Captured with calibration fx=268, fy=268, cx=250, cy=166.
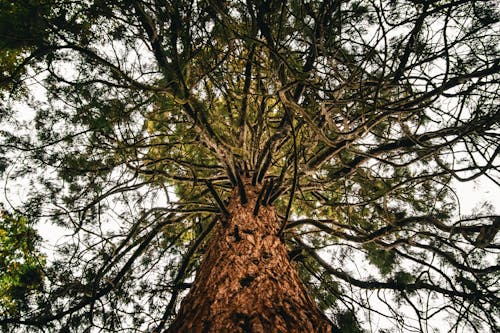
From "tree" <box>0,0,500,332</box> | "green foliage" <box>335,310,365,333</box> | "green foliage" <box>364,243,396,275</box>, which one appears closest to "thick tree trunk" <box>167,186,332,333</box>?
"tree" <box>0,0,500,332</box>

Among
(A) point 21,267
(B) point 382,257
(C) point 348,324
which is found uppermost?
(B) point 382,257

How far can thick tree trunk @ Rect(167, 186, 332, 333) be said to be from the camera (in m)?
1.00

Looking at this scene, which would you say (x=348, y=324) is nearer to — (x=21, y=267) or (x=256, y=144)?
(x=256, y=144)

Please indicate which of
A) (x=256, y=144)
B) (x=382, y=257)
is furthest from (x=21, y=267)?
(x=382, y=257)

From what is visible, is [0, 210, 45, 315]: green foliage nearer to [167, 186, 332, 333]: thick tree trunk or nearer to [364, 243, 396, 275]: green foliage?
[167, 186, 332, 333]: thick tree trunk

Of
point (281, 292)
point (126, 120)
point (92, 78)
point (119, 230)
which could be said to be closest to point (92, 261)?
point (119, 230)

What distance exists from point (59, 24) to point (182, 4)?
0.74 m

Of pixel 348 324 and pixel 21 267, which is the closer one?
pixel 348 324

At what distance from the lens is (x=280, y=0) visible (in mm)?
1754

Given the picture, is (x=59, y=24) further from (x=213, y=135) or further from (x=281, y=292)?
(x=281, y=292)

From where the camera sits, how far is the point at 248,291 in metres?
1.19

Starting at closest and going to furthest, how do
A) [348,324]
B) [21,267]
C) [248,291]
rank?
1. [248,291]
2. [348,324]
3. [21,267]

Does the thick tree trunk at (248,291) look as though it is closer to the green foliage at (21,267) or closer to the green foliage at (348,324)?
the green foliage at (348,324)

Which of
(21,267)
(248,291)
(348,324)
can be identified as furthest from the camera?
(21,267)
